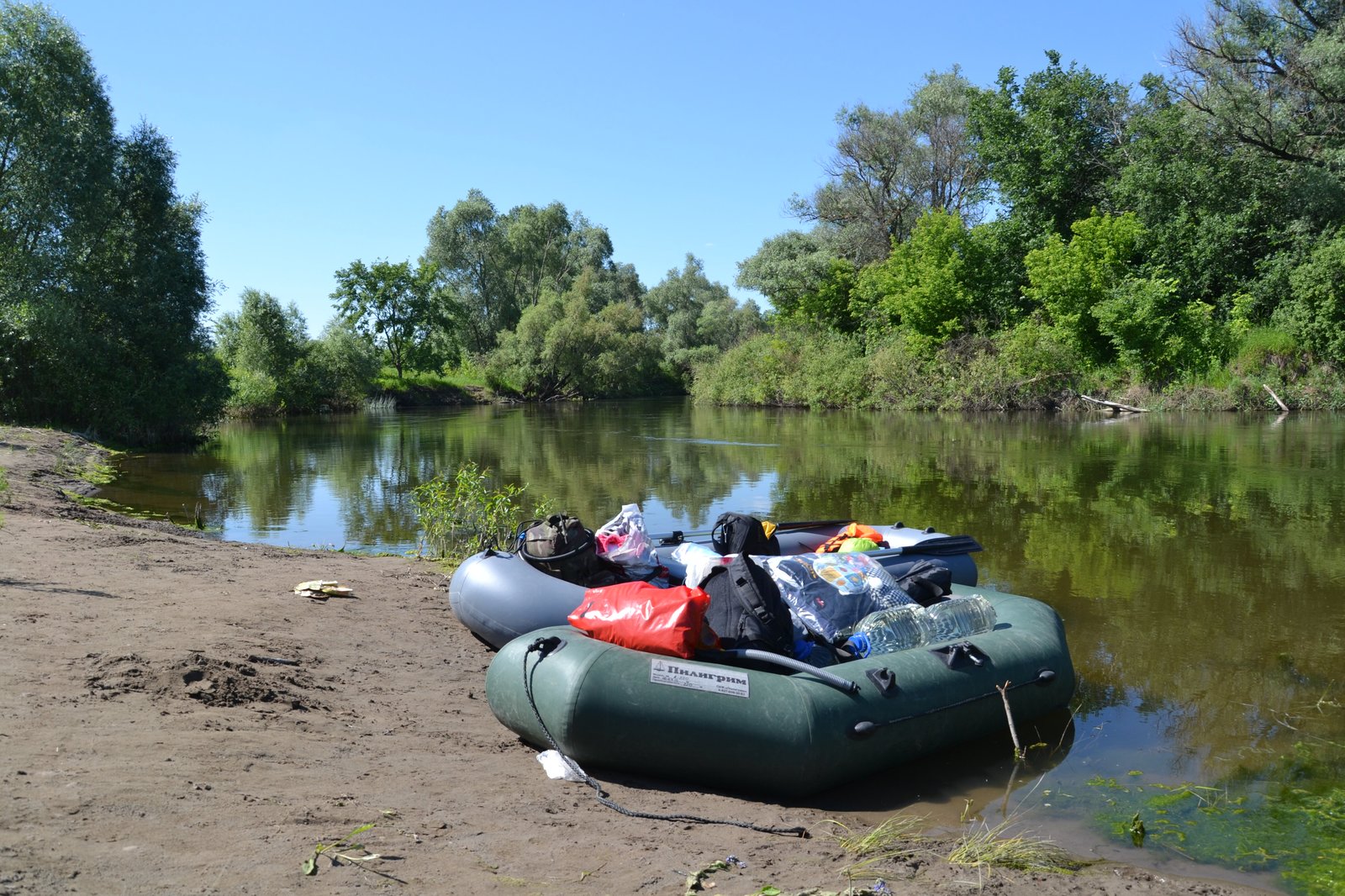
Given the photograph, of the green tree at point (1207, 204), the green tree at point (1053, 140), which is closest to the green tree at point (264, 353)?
the green tree at point (1053, 140)

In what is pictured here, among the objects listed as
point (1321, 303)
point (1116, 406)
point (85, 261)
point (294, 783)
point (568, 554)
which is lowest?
point (294, 783)

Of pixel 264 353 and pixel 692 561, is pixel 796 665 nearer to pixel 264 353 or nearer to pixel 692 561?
pixel 692 561

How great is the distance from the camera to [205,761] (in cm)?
342

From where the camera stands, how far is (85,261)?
21.3 m

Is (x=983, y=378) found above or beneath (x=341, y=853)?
above

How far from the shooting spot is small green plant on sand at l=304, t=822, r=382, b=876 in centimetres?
277

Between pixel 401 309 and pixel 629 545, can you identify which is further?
pixel 401 309

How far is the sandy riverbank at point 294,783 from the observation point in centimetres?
272

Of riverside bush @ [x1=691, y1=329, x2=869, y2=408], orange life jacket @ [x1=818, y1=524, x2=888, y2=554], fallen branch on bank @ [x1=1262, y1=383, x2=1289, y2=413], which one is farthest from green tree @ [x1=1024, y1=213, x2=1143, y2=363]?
orange life jacket @ [x1=818, y1=524, x2=888, y2=554]

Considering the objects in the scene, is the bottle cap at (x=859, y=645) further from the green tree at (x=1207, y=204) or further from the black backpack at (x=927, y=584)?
the green tree at (x=1207, y=204)

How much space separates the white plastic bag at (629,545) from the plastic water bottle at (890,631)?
1707 mm

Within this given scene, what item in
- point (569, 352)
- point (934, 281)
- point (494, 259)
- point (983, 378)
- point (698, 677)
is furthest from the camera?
point (494, 259)

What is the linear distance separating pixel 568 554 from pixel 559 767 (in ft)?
6.76

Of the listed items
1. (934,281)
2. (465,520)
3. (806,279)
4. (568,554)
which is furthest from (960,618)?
(806,279)
